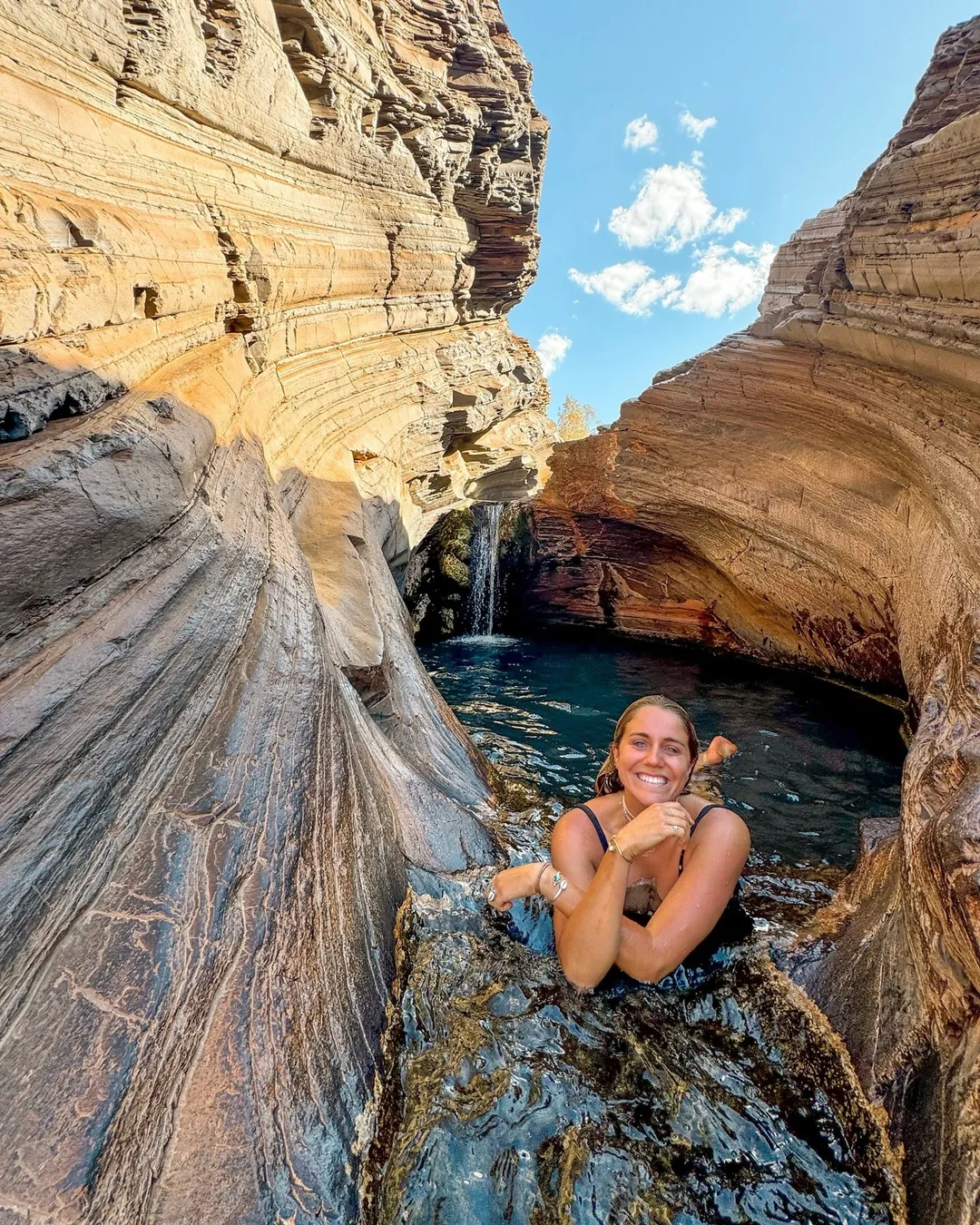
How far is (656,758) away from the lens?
315 centimetres

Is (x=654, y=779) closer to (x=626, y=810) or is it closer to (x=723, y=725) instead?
(x=626, y=810)

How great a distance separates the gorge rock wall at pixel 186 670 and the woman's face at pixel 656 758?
1.38 metres

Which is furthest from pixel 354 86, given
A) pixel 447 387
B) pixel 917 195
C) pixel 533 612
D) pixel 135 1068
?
pixel 135 1068

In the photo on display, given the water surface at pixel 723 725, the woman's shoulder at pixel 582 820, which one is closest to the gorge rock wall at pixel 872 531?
the water surface at pixel 723 725

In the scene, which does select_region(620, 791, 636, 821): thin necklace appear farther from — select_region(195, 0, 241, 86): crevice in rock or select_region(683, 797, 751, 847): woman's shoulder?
select_region(195, 0, 241, 86): crevice in rock

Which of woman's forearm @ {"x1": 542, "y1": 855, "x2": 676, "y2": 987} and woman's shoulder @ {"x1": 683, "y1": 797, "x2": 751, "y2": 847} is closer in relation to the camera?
woman's forearm @ {"x1": 542, "y1": 855, "x2": 676, "y2": 987}

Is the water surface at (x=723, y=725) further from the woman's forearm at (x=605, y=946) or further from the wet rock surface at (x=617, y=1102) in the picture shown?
the woman's forearm at (x=605, y=946)

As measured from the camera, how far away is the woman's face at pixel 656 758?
314 centimetres

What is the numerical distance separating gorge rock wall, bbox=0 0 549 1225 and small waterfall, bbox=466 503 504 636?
842cm

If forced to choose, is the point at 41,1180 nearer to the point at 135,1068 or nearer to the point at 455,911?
the point at 135,1068

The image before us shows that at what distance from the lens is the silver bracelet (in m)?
3.06

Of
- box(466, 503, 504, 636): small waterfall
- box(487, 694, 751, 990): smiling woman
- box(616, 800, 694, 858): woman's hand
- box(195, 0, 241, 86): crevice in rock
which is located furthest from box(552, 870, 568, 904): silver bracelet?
box(466, 503, 504, 636): small waterfall

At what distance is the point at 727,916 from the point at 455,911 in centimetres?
139

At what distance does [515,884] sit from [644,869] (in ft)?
2.03
